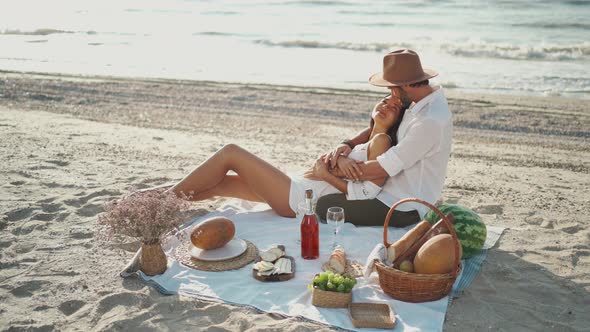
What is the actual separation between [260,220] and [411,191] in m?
1.52

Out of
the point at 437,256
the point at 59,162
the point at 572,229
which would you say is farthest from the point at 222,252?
the point at 59,162

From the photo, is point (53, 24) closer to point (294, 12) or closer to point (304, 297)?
point (294, 12)

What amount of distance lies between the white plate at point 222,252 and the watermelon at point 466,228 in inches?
63.1

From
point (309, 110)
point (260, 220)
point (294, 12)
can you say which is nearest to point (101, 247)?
point (260, 220)

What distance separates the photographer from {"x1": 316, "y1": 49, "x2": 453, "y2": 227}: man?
4781mm

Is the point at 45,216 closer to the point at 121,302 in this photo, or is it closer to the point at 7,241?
the point at 7,241

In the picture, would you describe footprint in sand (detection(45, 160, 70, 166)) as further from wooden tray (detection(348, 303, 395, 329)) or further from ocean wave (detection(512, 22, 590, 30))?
ocean wave (detection(512, 22, 590, 30))

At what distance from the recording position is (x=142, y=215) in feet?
13.5

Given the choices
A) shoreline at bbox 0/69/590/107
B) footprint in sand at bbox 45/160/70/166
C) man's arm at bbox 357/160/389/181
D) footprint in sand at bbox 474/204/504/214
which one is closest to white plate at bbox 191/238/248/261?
man's arm at bbox 357/160/389/181

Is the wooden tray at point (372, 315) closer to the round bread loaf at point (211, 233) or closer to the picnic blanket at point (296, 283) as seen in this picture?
the picnic blanket at point (296, 283)

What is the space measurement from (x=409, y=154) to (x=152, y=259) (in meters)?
2.27

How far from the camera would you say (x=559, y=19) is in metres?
25.1

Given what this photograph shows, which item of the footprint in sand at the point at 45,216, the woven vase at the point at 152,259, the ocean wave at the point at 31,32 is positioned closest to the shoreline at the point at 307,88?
the footprint in sand at the point at 45,216

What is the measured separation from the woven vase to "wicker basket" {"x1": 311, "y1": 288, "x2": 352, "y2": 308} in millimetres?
1285
